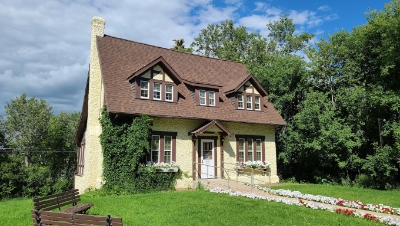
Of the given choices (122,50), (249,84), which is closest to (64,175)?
(122,50)

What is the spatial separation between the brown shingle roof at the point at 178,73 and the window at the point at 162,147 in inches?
48.6

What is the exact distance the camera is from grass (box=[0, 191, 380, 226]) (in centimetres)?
919

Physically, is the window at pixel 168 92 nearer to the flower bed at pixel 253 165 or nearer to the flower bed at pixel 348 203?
the flower bed at pixel 253 165

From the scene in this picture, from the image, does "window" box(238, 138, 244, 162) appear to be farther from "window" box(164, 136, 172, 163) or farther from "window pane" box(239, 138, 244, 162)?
"window" box(164, 136, 172, 163)

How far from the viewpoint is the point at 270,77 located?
24672 mm

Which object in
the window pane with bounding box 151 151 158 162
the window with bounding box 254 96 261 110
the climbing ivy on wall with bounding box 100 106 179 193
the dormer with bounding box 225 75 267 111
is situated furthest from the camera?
the window with bounding box 254 96 261 110

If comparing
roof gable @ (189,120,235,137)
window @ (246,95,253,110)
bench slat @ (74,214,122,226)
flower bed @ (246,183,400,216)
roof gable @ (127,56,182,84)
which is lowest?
flower bed @ (246,183,400,216)

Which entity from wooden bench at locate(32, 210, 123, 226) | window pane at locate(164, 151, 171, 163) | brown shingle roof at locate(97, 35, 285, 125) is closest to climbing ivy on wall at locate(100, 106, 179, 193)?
brown shingle roof at locate(97, 35, 285, 125)

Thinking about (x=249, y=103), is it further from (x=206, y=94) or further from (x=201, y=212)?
(x=201, y=212)

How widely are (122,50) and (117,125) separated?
6.13 metres

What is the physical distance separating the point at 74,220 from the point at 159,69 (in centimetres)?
1281

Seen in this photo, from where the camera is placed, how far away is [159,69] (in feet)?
60.7

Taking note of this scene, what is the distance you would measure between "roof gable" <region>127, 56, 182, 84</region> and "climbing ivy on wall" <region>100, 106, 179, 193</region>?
261 cm

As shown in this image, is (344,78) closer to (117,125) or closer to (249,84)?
(249,84)
